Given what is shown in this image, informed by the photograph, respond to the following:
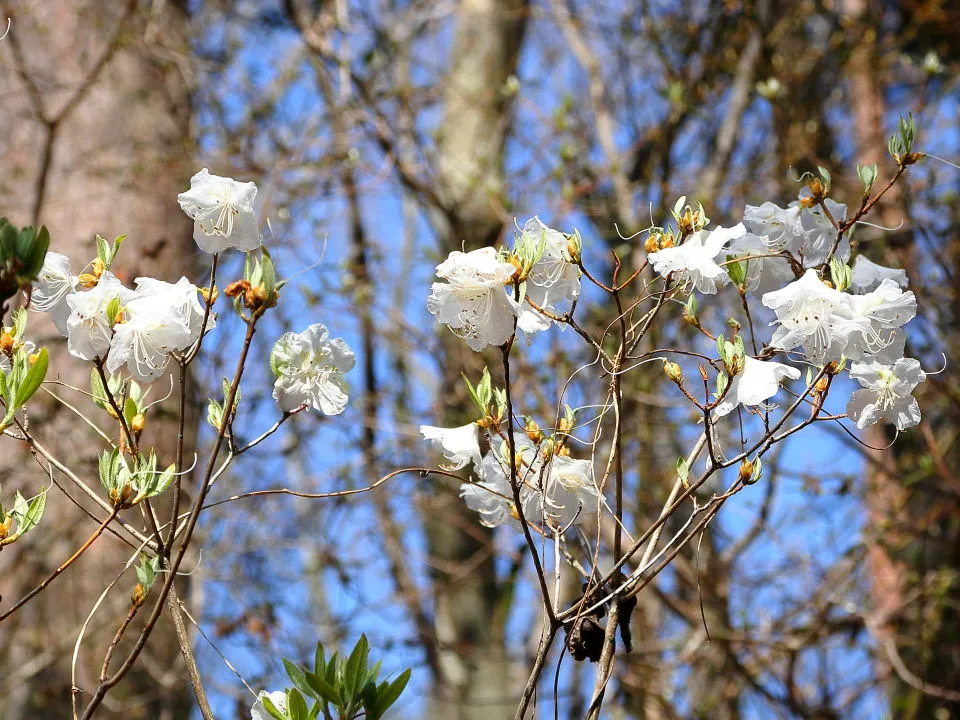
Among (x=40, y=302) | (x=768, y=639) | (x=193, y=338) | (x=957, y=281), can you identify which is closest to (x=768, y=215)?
(x=193, y=338)

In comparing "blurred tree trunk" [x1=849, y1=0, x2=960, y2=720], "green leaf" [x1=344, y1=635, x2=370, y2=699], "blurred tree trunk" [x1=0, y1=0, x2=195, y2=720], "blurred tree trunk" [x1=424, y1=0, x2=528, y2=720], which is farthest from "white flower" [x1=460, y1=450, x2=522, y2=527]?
"blurred tree trunk" [x1=424, y1=0, x2=528, y2=720]

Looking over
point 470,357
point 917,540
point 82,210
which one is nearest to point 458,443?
point 470,357

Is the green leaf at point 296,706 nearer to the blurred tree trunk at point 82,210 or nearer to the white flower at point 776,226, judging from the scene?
the white flower at point 776,226

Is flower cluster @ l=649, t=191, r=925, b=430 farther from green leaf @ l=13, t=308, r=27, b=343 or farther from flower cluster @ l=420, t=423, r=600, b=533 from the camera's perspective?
green leaf @ l=13, t=308, r=27, b=343

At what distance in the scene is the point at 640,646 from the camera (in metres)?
3.50

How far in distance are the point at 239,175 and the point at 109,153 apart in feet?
1.67

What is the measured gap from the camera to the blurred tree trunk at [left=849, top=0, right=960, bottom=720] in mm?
3219

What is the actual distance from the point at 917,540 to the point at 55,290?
3.37 metres

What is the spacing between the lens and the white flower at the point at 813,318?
115 cm

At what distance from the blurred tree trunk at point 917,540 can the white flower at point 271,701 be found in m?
2.40

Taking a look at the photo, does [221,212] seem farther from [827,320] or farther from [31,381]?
[827,320]

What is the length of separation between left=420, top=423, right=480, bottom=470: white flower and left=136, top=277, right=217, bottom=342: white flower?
0.34 metres

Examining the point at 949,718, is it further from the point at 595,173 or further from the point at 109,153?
the point at 109,153

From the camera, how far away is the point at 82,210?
339 centimetres
